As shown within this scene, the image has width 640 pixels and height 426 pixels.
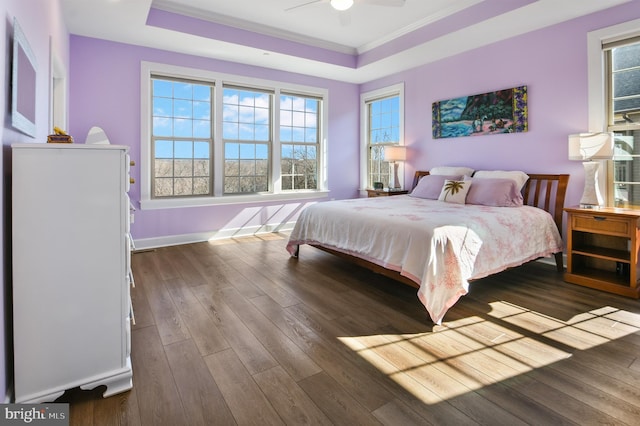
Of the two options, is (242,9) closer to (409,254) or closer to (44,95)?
(44,95)

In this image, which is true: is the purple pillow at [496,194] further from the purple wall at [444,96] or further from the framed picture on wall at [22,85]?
the framed picture on wall at [22,85]

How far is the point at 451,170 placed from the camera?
4883 millimetres

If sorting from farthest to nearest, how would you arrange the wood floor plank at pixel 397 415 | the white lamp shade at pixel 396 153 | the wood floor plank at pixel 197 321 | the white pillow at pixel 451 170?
the white lamp shade at pixel 396 153
the white pillow at pixel 451 170
the wood floor plank at pixel 197 321
the wood floor plank at pixel 397 415

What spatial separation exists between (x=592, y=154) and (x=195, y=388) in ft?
12.6

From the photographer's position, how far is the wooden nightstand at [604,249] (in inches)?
119

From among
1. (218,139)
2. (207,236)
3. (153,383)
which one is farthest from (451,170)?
(153,383)

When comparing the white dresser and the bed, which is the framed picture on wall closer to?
the white dresser

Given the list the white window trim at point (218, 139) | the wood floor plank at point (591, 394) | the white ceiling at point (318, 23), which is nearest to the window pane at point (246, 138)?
the white window trim at point (218, 139)

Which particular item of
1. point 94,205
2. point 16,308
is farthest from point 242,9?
point 16,308

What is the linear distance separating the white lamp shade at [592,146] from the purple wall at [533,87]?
428 mm

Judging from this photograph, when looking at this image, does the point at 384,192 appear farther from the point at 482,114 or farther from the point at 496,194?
the point at 496,194

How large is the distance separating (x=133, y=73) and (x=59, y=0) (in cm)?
135

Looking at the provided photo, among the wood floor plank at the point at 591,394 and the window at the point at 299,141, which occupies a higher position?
the window at the point at 299,141

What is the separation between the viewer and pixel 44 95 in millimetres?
2645
